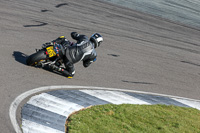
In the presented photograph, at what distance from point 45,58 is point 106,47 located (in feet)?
14.1

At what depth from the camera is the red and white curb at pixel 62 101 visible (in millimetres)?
5359

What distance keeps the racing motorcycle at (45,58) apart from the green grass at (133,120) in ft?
6.07

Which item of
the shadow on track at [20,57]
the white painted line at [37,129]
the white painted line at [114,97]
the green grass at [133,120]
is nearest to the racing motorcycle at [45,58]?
the shadow on track at [20,57]

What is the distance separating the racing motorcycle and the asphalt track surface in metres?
0.19

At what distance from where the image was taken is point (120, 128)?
5.84m

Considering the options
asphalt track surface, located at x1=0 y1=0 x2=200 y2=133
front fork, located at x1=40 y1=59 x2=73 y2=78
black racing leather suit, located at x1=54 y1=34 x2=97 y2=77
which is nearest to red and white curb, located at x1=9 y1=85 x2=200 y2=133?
asphalt track surface, located at x1=0 y1=0 x2=200 y2=133

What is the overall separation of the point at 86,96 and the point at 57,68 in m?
1.21

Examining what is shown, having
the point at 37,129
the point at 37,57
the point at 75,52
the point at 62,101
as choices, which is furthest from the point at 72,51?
the point at 37,129

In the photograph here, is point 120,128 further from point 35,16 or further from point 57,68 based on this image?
point 35,16

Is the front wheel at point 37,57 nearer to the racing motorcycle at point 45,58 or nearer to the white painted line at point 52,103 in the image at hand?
the racing motorcycle at point 45,58

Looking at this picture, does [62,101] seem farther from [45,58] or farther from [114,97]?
[114,97]

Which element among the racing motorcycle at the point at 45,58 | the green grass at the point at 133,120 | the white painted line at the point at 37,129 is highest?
the racing motorcycle at the point at 45,58

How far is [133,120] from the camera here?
20.7ft

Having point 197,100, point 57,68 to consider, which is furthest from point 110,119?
point 197,100
